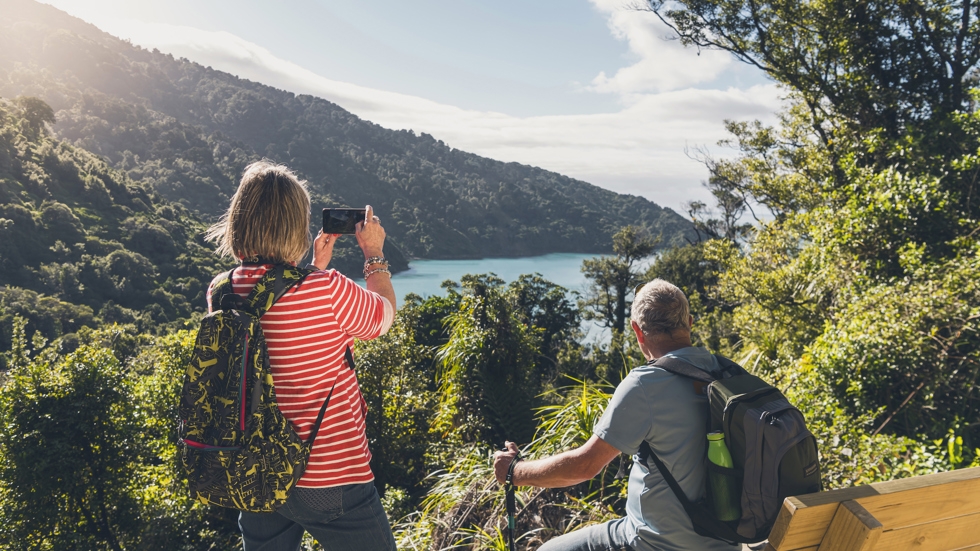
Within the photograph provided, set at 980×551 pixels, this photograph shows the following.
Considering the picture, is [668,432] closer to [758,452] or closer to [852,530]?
[758,452]

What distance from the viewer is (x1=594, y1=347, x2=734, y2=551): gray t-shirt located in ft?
4.11

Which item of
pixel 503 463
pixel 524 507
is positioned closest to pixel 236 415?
pixel 503 463

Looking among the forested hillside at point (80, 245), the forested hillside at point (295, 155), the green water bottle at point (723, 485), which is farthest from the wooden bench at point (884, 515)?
the forested hillside at point (295, 155)

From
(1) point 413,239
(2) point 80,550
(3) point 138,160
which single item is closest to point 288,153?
(3) point 138,160

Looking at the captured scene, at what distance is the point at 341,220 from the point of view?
1445 millimetres

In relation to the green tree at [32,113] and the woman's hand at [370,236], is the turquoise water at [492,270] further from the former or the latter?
the woman's hand at [370,236]

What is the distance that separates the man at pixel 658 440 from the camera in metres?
1.26

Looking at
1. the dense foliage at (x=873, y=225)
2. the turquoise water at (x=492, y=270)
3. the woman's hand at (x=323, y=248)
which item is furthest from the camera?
the turquoise water at (x=492, y=270)

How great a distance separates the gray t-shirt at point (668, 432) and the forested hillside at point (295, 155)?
175ft

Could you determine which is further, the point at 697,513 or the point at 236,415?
the point at 697,513

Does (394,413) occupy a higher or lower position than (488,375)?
lower

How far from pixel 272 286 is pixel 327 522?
65 cm

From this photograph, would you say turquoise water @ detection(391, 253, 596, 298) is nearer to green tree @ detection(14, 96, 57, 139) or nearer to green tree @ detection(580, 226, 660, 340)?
green tree @ detection(580, 226, 660, 340)

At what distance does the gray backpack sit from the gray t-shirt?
5 centimetres
